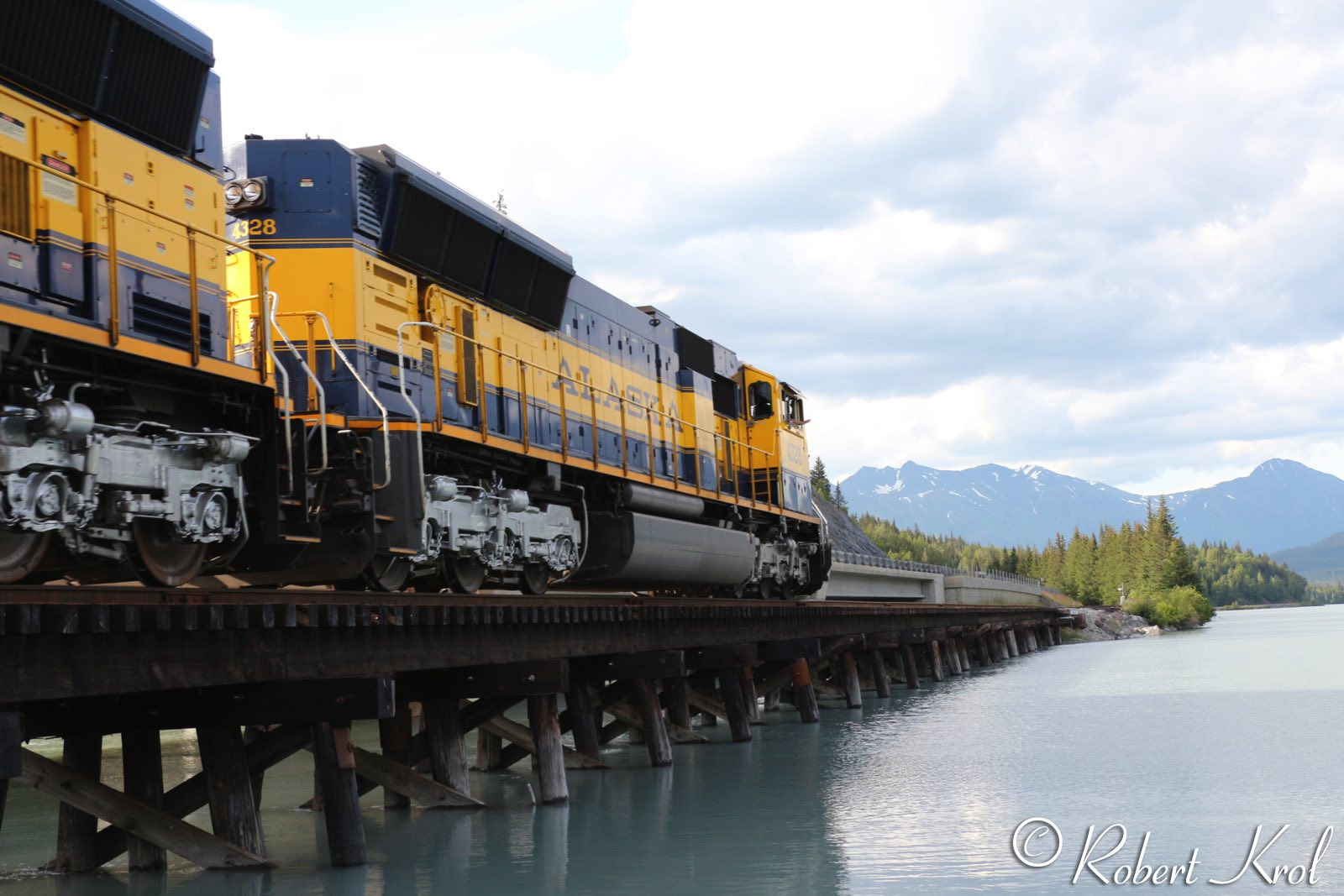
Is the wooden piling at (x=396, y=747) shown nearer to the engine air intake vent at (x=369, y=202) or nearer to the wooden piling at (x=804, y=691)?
the engine air intake vent at (x=369, y=202)

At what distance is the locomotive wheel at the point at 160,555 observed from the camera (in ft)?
29.0

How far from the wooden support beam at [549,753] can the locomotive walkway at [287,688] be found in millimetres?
21

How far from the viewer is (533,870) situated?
12.1 meters

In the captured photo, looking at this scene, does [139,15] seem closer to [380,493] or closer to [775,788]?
[380,493]

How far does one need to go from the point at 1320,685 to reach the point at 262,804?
27.0 meters

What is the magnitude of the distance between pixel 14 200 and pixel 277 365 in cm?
249

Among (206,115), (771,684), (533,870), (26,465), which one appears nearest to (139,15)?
(206,115)

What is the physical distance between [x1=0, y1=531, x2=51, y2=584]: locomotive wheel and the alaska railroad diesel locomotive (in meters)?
0.02

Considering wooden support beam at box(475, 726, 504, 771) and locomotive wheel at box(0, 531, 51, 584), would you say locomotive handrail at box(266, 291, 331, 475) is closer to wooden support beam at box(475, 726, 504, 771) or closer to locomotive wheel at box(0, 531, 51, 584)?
locomotive wheel at box(0, 531, 51, 584)

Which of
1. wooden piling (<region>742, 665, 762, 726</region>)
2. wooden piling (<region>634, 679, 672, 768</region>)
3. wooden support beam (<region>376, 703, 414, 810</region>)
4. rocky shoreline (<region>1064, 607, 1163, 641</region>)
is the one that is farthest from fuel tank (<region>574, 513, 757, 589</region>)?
rocky shoreline (<region>1064, 607, 1163, 641</region>)

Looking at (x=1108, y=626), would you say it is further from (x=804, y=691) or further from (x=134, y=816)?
(x=134, y=816)

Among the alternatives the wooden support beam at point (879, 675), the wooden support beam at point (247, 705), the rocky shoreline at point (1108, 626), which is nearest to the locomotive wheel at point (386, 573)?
the wooden support beam at point (247, 705)

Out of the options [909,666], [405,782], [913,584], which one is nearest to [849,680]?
[909,666]

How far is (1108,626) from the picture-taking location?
87.6 metres
